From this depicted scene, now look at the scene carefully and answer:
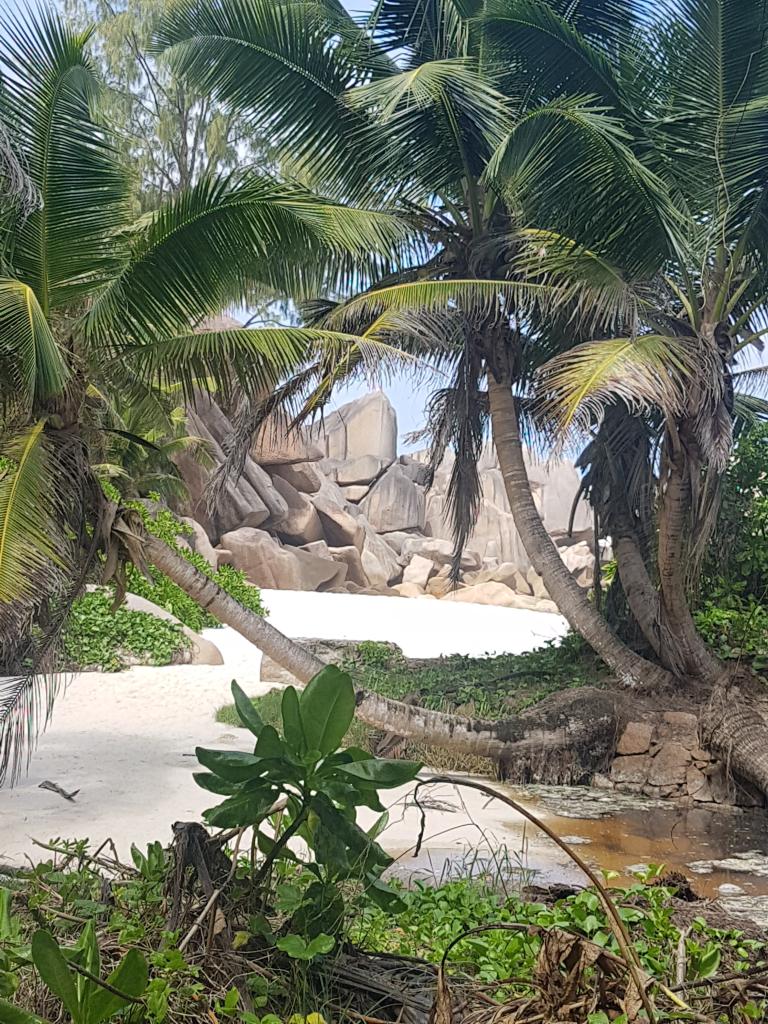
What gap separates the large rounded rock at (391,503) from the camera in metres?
33.4

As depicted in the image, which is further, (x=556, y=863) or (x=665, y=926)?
(x=556, y=863)

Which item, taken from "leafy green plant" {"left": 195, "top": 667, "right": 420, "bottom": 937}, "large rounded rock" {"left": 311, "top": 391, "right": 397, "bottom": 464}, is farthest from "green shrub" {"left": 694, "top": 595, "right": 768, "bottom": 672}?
"large rounded rock" {"left": 311, "top": 391, "right": 397, "bottom": 464}

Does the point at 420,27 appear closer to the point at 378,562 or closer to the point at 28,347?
the point at 28,347

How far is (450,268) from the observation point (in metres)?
9.95

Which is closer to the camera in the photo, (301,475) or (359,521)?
(301,475)

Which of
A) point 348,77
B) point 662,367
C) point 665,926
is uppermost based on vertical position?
point 348,77

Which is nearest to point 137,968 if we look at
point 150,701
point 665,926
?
point 665,926

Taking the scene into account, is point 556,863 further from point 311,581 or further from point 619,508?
point 311,581

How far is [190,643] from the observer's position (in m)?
13.9

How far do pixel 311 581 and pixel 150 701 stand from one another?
14.4m

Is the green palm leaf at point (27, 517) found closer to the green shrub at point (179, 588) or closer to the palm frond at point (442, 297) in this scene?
the palm frond at point (442, 297)

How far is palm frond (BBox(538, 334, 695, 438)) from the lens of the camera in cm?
698

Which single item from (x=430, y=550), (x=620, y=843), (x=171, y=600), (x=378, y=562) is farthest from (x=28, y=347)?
(x=430, y=550)

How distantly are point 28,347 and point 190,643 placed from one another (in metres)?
9.04
